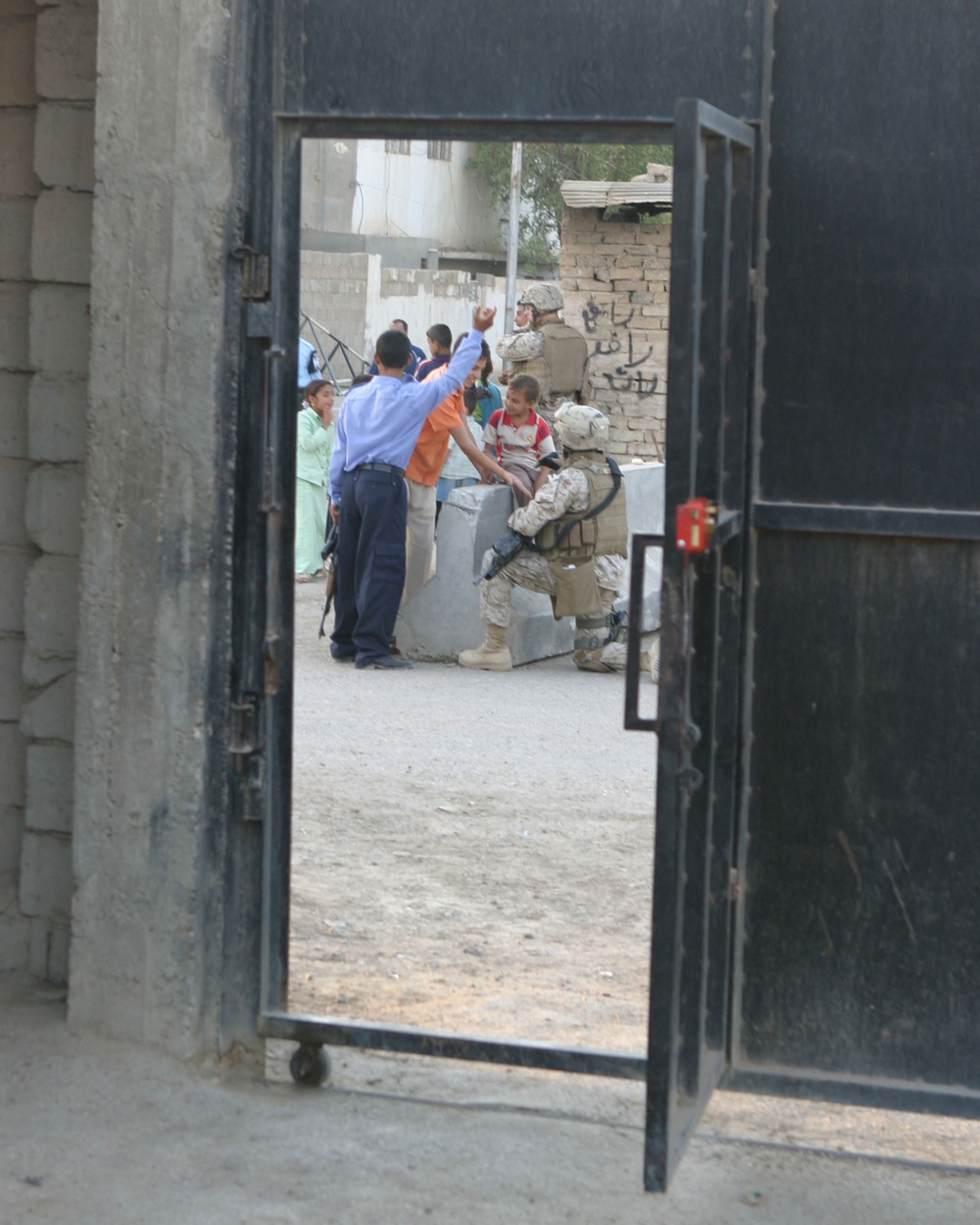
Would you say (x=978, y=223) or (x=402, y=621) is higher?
(x=978, y=223)

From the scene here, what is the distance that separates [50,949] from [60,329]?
1.54 m

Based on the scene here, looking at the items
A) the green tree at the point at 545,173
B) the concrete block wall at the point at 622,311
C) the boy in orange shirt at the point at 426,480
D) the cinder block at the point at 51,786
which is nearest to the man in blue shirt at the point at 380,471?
the boy in orange shirt at the point at 426,480

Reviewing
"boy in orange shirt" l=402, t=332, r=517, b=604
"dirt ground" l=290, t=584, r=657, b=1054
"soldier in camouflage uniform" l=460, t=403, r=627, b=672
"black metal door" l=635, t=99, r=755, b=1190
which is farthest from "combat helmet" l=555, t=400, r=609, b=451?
"black metal door" l=635, t=99, r=755, b=1190

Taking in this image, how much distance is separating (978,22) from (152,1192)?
282 centimetres

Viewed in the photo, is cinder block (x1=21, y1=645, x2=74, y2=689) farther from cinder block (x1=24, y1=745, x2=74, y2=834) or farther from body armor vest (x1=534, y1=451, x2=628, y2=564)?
body armor vest (x1=534, y1=451, x2=628, y2=564)

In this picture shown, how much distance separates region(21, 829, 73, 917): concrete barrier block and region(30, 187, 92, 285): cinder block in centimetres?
137

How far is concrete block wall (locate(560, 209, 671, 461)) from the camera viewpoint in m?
15.9

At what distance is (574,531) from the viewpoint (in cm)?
886

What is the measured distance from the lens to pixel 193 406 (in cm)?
354

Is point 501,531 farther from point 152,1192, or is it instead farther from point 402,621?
point 152,1192

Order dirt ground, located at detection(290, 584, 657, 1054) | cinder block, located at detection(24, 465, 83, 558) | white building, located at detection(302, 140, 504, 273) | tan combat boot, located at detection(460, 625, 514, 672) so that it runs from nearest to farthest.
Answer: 1. cinder block, located at detection(24, 465, 83, 558)
2. dirt ground, located at detection(290, 584, 657, 1054)
3. tan combat boot, located at detection(460, 625, 514, 672)
4. white building, located at detection(302, 140, 504, 273)

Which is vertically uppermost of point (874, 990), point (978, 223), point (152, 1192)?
point (978, 223)

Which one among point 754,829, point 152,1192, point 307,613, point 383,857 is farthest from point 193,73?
point 307,613

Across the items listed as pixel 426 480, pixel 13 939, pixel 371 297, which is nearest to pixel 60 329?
pixel 13 939
